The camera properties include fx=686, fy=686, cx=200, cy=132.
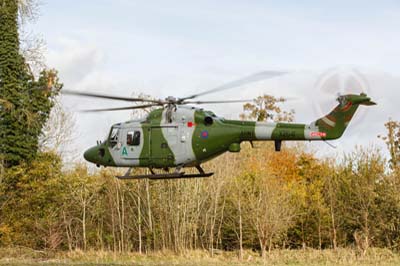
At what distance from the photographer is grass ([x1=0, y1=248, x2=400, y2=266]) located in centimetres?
3250

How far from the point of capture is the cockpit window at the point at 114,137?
59.0 feet

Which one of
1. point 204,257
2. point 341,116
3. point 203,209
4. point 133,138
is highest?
point 341,116

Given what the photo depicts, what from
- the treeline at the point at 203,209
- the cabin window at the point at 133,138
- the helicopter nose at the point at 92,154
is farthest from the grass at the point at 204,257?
the cabin window at the point at 133,138

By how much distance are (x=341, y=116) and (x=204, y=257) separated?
65.3ft

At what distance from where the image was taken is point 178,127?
17.2 metres

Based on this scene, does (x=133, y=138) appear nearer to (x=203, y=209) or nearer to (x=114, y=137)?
(x=114, y=137)

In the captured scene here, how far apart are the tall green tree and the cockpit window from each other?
1823 centimetres

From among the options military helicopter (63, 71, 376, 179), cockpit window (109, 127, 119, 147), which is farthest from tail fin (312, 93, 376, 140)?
cockpit window (109, 127, 119, 147)

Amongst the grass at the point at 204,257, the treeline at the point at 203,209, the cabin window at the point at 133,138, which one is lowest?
the grass at the point at 204,257

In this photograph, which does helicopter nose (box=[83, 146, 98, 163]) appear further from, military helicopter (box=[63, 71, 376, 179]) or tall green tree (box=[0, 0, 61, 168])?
tall green tree (box=[0, 0, 61, 168])

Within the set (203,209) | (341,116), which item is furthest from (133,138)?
(203,209)

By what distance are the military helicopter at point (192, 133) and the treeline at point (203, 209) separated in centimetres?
1938

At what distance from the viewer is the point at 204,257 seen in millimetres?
34812

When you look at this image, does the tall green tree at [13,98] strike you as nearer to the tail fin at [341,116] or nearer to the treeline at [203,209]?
the treeline at [203,209]
